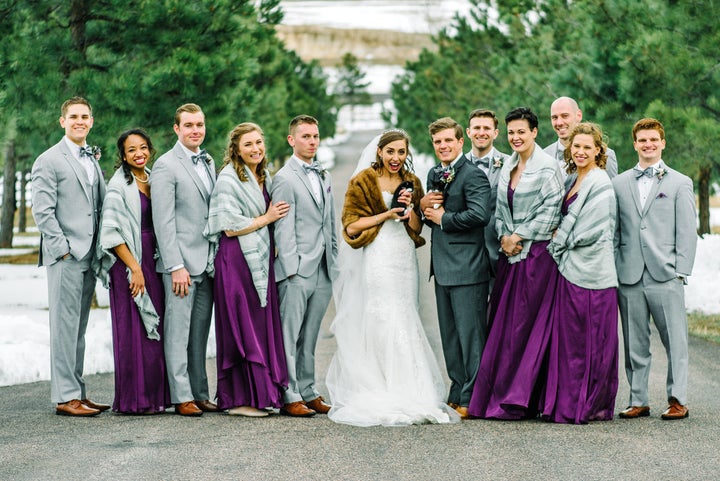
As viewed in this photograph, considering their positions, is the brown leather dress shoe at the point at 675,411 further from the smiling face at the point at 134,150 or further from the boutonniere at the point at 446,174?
the smiling face at the point at 134,150

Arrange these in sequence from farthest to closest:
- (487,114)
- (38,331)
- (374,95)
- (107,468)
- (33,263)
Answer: (374,95) → (33,263) → (38,331) → (487,114) → (107,468)

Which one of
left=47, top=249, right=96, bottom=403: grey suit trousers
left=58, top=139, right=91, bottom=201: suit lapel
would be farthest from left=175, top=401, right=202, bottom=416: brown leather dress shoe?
left=58, top=139, right=91, bottom=201: suit lapel

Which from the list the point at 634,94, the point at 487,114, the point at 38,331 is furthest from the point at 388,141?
the point at 634,94

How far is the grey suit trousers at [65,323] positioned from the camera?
7227mm

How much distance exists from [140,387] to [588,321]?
10.0 feet

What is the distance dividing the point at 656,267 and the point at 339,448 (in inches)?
100

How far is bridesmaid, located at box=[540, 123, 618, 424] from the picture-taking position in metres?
7.00

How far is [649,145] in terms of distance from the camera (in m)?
7.25

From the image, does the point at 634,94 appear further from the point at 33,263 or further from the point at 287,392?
the point at 33,263

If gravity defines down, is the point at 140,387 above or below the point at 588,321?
below

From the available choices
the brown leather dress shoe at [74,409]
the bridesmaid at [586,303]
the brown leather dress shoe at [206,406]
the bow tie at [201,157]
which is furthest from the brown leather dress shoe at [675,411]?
the brown leather dress shoe at [74,409]

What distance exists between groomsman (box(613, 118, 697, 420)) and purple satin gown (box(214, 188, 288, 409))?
240cm

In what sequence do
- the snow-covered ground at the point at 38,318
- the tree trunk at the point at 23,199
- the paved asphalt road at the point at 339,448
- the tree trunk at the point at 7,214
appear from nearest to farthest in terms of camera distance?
the paved asphalt road at the point at 339,448 → the snow-covered ground at the point at 38,318 → the tree trunk at the point at 7,214 → the tree trunk at the point at 23,199

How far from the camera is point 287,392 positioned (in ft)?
24.0
